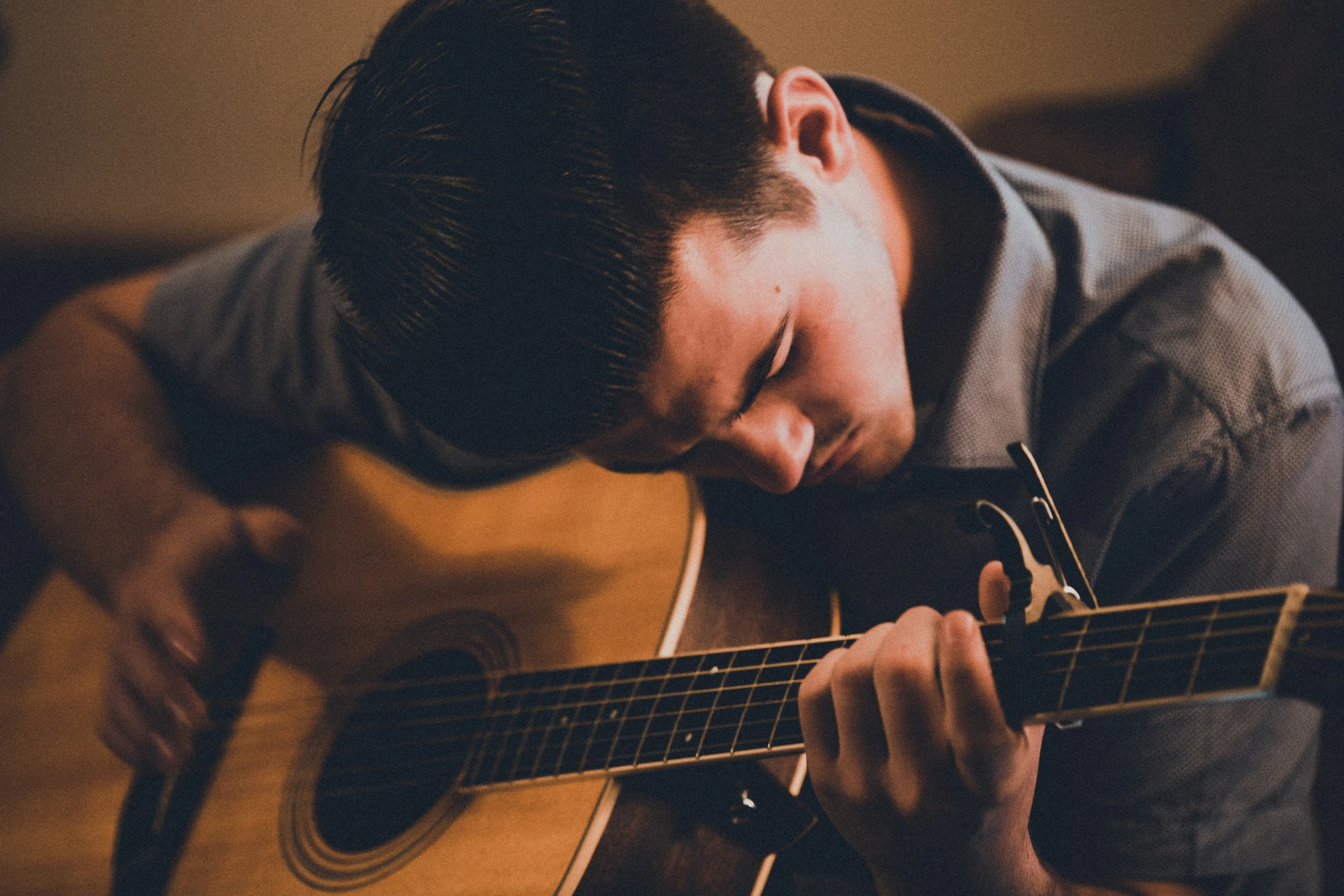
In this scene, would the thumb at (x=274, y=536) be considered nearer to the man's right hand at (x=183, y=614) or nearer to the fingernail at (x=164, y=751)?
the man's right hand at (x=183, y=614)

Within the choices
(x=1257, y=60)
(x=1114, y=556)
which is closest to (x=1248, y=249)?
(x=1257, y=60)

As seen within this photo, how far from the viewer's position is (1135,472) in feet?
2.30

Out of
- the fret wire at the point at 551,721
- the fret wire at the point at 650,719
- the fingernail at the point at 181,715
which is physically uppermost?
the fret wire at the point at 650,719

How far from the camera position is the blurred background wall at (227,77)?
1.21 meters

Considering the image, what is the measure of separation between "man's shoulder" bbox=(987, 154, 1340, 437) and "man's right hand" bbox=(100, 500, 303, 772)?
2.99 ft

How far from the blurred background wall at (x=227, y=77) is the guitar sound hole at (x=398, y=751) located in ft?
2.52

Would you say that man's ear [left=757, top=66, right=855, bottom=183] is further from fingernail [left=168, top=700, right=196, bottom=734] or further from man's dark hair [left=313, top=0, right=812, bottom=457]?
fingernail [left=168, top=700, right=196, bottom=734]

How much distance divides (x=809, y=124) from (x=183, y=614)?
85 cm

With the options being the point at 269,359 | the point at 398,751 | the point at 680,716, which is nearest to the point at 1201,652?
the point at 680,716

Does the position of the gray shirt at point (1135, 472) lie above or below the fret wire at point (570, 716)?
above

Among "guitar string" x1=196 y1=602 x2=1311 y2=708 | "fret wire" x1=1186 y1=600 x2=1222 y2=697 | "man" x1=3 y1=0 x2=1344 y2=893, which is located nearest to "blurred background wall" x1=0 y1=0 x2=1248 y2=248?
"man" x1=3 y1=0 x2=1344 y2=893

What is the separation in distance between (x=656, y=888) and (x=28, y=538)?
4.31 feet

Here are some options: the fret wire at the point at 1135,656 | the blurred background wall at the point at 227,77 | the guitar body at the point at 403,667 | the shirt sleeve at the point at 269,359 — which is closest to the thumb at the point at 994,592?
the fret wire at the point at 1135,656

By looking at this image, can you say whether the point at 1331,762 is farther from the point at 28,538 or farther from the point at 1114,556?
the point at 28,538
